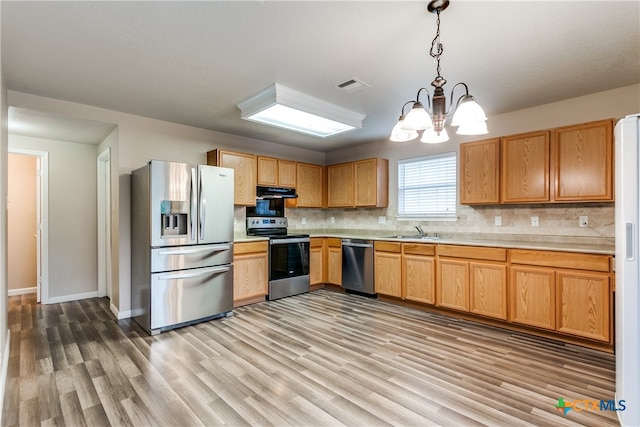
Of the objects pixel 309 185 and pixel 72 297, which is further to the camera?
pixel 309 185

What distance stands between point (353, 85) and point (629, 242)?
2292 millimetres

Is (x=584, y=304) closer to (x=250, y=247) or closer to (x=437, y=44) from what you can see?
(x=437, y=44)

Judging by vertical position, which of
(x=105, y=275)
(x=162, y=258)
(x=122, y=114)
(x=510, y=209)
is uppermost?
(x=122, y=114)

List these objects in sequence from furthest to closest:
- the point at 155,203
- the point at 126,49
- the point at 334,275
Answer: the point at 334,275
the point at 155,203
the point at 126,49

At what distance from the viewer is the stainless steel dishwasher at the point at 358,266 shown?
4.56m

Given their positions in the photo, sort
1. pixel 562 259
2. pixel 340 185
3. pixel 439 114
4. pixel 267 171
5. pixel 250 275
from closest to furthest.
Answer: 1. pixel 439 114
2. pixel 562 259
3. pixel 250 275
4. pixel 267 171
5. pixel 340 185

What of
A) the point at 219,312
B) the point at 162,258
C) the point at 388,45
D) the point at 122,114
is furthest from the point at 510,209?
the point at 122,114

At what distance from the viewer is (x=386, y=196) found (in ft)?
→ 16.8

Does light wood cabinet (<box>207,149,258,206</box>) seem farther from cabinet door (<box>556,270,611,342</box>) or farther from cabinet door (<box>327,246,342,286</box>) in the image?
cabinet door (<box>556,270,611,342</box>)

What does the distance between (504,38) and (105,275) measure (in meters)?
5.54

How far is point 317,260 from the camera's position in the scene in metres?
5.10

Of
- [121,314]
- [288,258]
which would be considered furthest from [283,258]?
[121,314]

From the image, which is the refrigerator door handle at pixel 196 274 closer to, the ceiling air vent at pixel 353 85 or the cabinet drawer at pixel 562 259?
the ceiling air vent at pixel 353 85

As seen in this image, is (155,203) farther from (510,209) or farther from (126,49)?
(510,209)
